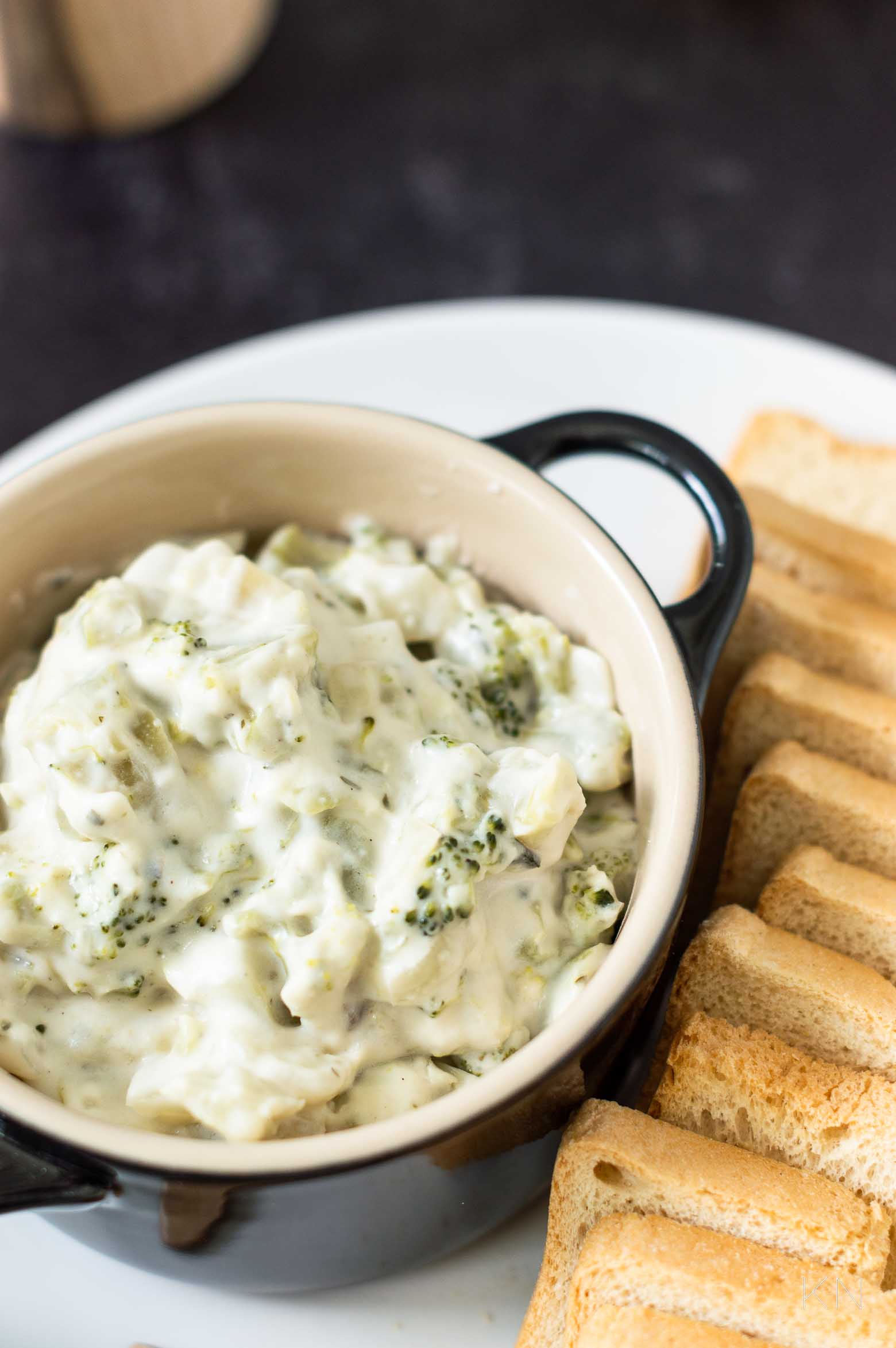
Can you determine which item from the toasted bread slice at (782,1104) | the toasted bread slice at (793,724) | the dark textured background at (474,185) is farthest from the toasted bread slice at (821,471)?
the dark textured background at (474,185)

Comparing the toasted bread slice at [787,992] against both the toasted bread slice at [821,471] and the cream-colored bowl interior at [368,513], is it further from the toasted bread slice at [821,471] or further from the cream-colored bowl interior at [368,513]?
the toasted bread slice at [821,471]

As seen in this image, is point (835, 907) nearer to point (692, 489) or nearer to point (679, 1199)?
point (679, 1199)

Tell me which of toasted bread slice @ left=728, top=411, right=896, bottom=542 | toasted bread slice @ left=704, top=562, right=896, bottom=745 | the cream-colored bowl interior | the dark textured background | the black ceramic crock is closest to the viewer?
the black ceramic crock

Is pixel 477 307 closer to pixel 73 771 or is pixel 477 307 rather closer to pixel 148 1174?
pixel 73 771

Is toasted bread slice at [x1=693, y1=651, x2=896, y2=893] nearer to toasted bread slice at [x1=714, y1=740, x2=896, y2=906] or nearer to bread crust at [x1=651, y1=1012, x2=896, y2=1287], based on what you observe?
toasted bread slice at [x1=714, y1=740, x2=896, y2=906]

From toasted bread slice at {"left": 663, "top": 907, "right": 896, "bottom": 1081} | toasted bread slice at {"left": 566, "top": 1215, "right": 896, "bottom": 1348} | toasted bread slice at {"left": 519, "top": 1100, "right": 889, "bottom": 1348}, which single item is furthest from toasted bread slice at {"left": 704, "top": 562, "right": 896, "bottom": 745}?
toasted bread slice at {"left": 566, "top": 1215, "right": 896, "bottom": 1348}
